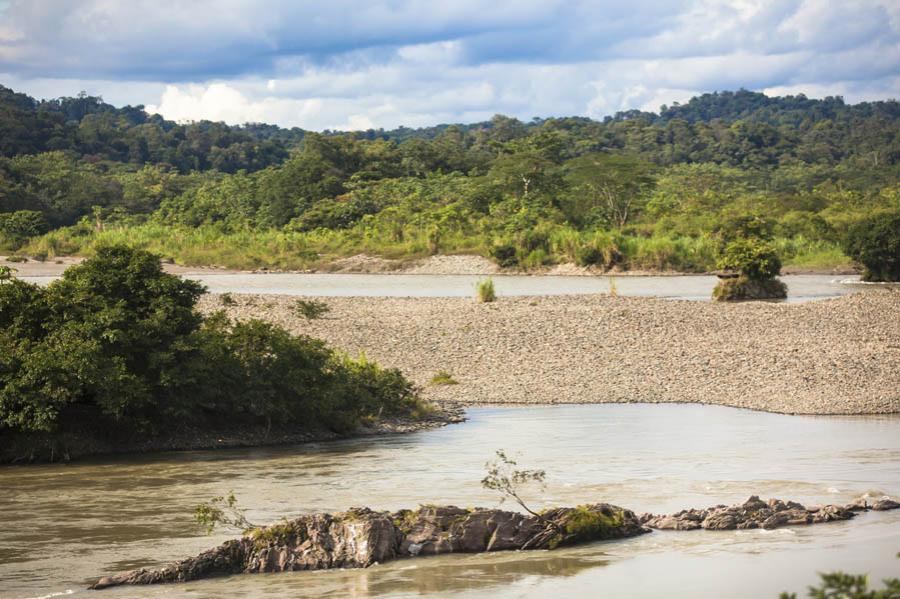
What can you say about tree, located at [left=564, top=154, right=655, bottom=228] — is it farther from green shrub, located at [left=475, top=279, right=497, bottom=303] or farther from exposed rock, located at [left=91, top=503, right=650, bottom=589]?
exposed rock, located at [left=91, top=503, right=650, bottom=589]

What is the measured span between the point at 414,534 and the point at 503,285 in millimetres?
45165

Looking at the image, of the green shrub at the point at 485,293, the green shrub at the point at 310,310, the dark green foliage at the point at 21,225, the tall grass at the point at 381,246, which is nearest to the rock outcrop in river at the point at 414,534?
the green shrub at the point at 310,310

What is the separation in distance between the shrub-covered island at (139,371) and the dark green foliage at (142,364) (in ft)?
0.08

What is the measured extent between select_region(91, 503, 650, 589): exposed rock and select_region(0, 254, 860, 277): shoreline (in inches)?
2082

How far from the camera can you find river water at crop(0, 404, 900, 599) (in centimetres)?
1336

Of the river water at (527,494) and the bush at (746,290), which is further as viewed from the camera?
the bush at (746,290)

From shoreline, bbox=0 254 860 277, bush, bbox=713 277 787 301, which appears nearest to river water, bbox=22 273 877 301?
bush, bbox=713 277 787 301

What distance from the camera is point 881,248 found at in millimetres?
55625

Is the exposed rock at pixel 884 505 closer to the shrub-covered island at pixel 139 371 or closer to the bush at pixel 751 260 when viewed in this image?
the shrub-covered island at pixel 139 371

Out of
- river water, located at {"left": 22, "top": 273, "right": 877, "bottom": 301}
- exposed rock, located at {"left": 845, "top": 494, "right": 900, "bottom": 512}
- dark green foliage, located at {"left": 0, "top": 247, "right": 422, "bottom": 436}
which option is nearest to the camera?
exposed rock, located at {"left": 845, "top": 494, "right": 900, "bottom": 512}

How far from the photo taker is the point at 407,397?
25750 mm

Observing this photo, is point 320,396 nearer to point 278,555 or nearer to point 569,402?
point 569,402

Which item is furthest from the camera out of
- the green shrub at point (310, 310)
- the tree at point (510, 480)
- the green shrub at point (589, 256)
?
the green shrub at point (589, 256)

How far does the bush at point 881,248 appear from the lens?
5528 centimetres
